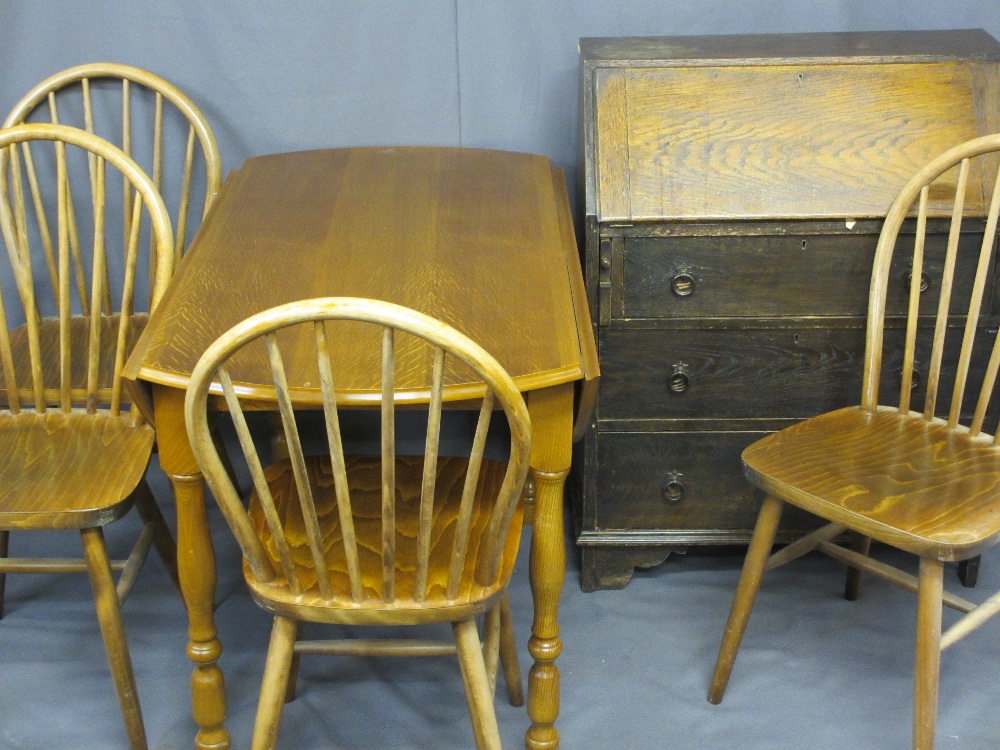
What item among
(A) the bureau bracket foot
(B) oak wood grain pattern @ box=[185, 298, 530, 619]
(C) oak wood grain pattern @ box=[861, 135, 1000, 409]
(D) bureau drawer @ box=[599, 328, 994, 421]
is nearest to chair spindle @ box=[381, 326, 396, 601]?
(B) oak wood grain pattern @ box=[185, 298, 530, 619]

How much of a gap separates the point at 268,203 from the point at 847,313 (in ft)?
3.98

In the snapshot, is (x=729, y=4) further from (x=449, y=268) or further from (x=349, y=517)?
(x=349, y=517)

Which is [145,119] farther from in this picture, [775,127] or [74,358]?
[775,127]

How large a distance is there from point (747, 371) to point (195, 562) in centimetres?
119

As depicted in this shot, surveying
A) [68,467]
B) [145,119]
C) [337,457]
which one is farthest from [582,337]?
[145,119]

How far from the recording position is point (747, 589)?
2.01 meters

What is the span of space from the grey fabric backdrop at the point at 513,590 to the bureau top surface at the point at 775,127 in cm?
34

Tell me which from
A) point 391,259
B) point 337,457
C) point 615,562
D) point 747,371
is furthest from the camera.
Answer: point 615,562

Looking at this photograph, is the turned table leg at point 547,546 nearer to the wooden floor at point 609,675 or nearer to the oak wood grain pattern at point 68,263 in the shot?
the wooden floor at point 609,675

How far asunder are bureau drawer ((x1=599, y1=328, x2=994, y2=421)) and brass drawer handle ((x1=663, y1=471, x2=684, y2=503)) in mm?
147

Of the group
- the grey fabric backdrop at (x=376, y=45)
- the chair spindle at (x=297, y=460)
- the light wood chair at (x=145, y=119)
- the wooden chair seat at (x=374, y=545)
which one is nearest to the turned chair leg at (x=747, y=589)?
the wooden chair seat at (x=374, y=545)

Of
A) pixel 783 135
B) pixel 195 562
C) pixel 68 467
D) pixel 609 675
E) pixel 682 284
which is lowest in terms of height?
pixel 609 675

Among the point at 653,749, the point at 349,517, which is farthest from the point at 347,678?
the point at 349,517

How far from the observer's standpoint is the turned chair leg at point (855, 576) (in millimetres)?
2355
